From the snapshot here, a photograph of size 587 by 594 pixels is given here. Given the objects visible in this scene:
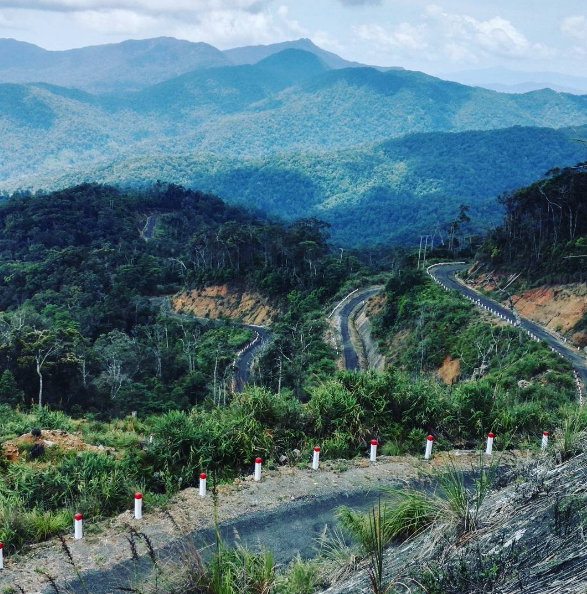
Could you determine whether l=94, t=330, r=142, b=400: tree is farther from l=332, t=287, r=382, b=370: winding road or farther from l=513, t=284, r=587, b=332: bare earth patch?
l=513, t=284, r=587, b=332: bare earth patch

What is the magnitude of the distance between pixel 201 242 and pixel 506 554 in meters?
71.1

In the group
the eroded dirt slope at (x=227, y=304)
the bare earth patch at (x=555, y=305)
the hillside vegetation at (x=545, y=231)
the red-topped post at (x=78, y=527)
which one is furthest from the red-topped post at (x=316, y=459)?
the eroded dirt slope at (x=227, y=304)

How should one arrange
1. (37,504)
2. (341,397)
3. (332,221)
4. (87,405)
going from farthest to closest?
(332,221) → (87,405) → (341,397) → (37,504)

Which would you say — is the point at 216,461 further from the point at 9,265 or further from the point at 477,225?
the point at 477,225

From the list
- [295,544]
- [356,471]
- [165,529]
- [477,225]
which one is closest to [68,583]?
[165,529]

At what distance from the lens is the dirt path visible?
26.6 feet

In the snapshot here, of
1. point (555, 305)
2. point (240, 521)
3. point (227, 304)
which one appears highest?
point (240, 521)

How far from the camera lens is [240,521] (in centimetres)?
952

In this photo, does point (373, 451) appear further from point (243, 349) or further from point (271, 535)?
point (243, 349)

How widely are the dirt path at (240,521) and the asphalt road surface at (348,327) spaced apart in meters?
27.0

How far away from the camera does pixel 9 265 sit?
2913 inches

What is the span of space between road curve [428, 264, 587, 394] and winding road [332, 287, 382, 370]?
6.17 metres

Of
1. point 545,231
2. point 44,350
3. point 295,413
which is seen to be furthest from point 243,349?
point 295,413

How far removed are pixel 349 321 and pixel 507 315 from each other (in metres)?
14.0
